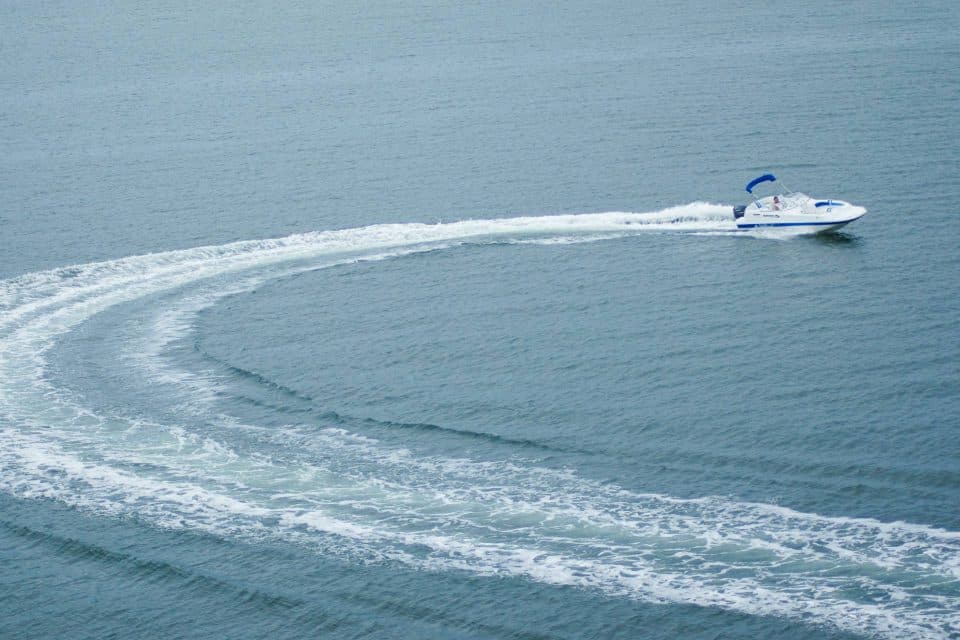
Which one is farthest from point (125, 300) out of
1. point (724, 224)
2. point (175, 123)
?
point (175, 123)

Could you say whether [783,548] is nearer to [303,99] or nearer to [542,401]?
[542,401]

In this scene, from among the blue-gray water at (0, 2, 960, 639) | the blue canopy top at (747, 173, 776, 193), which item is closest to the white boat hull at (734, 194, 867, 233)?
the blue canopy top at (747, 173, 776, 193)

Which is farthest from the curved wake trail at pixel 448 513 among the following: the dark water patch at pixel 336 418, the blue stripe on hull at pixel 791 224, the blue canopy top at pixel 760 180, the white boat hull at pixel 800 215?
the blue canopy top at pixel 760 180

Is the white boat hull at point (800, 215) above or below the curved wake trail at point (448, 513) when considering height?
above

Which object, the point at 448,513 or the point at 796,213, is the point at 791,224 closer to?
the point at 796,213

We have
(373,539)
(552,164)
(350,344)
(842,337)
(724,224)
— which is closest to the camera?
(373,539)

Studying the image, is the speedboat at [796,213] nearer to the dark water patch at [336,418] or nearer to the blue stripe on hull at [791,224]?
the blue stripe on hull at [791,224]

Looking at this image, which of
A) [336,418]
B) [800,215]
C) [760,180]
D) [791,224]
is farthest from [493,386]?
[760,180]
